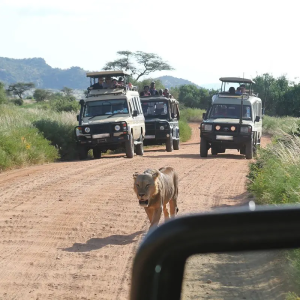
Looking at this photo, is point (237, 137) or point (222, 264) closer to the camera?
point (222, 264)

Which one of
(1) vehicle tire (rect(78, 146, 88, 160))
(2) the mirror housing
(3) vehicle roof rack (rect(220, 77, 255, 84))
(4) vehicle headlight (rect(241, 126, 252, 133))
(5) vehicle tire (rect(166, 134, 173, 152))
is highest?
(2) the mirror housing

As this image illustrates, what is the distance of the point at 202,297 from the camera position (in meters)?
1.19

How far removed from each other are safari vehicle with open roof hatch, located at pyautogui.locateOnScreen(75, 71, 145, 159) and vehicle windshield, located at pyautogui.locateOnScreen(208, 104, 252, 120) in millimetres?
2409

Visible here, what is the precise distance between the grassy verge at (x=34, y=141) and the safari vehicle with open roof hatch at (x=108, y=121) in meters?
1.21

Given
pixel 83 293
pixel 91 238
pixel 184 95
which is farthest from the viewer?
pixel 184 95

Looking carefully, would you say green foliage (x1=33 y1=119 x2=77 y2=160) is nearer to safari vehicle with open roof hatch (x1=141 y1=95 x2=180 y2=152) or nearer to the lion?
safari vehicle with open roof hatch (x1=141 y1=95 x2=180 y2=152)

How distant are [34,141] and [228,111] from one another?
6001mm

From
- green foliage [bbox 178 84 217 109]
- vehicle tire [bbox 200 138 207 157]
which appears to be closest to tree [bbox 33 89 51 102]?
green foliage [bbox 178 84 217 109]

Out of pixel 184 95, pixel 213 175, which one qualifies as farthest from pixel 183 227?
pixel 184 95

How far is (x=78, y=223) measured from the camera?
27.9 ft

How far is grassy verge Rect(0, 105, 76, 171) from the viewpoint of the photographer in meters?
17.0

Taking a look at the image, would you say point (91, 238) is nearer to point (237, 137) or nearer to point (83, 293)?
point (83, 293)

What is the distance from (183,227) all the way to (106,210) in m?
8.42

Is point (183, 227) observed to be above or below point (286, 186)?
above
